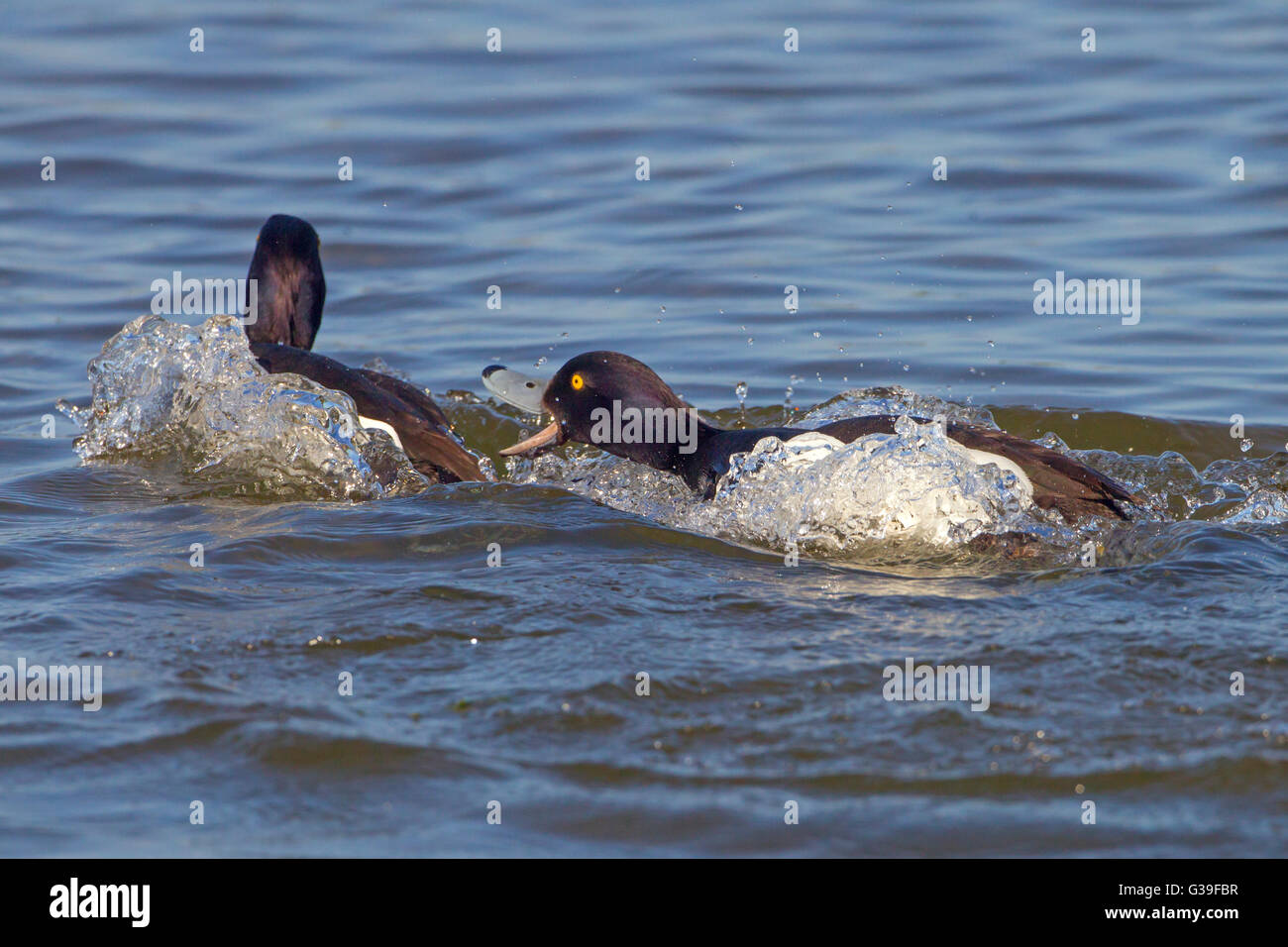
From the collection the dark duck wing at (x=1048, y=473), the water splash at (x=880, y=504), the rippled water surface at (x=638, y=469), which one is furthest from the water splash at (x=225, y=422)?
the dark duck wing at (x=1048, y=473)

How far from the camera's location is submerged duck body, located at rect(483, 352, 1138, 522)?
573cm

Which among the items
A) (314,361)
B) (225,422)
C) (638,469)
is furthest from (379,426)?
(638,469)

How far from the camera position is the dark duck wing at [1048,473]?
18.7 ft

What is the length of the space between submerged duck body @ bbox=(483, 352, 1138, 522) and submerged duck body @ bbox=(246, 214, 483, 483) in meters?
0.51

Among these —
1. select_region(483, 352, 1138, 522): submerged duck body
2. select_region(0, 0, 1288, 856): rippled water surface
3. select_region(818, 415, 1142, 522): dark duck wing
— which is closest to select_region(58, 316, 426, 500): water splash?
select_region(0, 0, 1288, 856): rippled water surface

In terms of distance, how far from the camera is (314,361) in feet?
22.0

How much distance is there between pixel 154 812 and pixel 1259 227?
9050 mm

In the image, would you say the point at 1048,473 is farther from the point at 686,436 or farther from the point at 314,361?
the point at 314,361

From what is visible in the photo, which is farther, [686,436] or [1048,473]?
[686,436]

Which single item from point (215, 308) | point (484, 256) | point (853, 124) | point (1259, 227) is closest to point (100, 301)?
point (215, 308)

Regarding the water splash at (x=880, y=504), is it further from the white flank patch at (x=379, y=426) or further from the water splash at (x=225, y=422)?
the water splash at (x=225, y=422)

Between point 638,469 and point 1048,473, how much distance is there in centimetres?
192

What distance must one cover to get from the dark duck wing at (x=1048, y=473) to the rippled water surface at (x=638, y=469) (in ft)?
0.41
